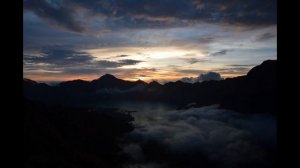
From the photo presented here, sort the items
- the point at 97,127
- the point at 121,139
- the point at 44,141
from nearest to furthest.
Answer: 1. the point at 44,141
2. the point at 97,127
3. the point at 121,139

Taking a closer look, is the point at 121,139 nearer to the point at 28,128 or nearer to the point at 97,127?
the point at 97,127

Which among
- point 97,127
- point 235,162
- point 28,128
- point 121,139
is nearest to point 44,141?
point 28,128

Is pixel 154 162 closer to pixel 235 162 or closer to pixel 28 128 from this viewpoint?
pixel 235 162

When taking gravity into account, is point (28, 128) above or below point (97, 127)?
above

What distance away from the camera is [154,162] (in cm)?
18262

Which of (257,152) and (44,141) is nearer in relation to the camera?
(44,141)

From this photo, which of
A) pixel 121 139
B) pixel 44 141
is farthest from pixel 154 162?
pixel 44 141

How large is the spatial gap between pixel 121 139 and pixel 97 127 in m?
20.4
